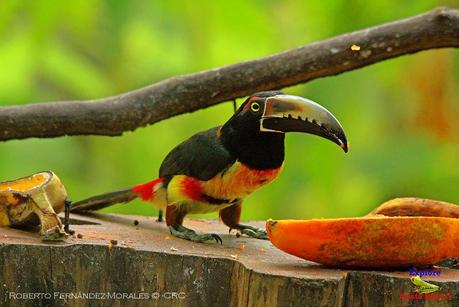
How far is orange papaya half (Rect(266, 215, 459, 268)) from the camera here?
8.39 ft

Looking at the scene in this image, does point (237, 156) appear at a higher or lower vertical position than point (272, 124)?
lower

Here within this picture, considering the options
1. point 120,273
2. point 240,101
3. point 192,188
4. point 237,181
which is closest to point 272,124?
point 237,181

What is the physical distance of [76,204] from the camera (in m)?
3.50

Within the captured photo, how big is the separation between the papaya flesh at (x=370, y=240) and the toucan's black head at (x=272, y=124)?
0.33 m

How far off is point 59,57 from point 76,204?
1474 mm

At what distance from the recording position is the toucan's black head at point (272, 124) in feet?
9.21

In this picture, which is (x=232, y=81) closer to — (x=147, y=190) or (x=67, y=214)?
(x=147, y=190)

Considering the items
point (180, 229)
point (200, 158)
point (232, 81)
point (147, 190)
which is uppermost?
point (232, 81)

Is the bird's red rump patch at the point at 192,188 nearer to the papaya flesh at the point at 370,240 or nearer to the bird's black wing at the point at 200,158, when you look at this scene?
the bird's black wing at the point at 200,158

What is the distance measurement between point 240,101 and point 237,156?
1409 mm

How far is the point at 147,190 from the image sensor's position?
3.43 metres

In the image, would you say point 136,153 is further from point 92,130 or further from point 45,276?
point 45,276

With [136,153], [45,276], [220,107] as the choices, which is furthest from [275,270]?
[220,107]

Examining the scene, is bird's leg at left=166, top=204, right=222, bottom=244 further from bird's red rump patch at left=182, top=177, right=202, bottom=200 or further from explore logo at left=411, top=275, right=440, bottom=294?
explore logo at left=411, top=275, right=440, bottom=294
